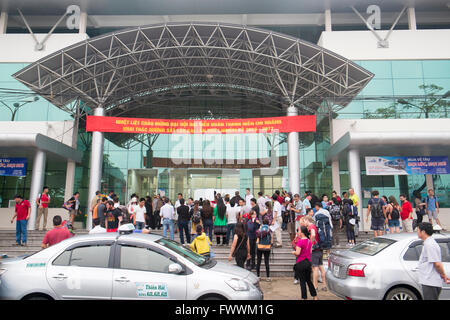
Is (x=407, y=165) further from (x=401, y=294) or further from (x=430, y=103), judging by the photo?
(x=401, y=294)

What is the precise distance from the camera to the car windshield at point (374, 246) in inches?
235

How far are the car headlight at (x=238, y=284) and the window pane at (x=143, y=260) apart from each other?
1.02m

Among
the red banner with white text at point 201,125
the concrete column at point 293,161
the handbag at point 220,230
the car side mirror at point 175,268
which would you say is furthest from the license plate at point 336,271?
the red banner with white text at point 201,125

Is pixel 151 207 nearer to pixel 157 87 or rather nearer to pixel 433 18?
pixel 157 87

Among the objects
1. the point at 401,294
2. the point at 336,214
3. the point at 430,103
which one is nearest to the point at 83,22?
the point at 336,214

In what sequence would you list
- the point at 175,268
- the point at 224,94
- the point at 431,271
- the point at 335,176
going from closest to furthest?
the point at 431,271 < the point at 175,268 < the point at 335,176 < the point at 224,94

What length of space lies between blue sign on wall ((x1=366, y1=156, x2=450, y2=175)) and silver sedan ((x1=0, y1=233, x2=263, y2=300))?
1572cm

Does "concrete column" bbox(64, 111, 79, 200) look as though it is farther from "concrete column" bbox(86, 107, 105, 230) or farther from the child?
the child

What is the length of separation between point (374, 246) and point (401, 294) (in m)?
1.02

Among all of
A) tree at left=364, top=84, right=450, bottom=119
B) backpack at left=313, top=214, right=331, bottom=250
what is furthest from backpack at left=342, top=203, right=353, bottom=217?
tree at left=364, top=84, right=450, bottom=119

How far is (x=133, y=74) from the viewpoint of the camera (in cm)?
1967

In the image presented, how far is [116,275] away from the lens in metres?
4.89

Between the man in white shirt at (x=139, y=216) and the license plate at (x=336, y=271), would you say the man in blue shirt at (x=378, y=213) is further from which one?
the man in white shirt at (x=139, y=216)
